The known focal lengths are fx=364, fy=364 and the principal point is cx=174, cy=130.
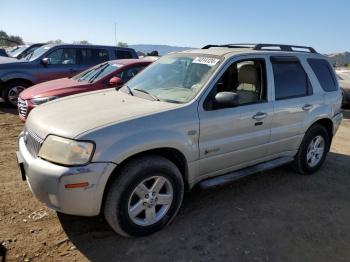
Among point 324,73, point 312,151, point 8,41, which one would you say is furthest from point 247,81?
point 8,41

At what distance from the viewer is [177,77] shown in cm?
426

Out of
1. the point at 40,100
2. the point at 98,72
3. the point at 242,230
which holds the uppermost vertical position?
the point at 98,72

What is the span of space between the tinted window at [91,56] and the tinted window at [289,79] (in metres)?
6.84

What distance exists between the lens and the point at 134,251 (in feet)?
10.8

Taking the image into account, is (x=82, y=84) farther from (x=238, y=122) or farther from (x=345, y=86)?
(x=345, y=86)

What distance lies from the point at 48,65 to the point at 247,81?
6.83 m

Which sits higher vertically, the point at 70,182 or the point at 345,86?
the point at 70,182

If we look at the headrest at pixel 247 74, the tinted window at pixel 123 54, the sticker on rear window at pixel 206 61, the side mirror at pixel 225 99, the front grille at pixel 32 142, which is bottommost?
the front grille at pixel 32 142

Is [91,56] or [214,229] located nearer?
[214,229]

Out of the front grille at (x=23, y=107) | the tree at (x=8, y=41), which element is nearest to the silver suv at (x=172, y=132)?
the front grille at (x=23, y=107)

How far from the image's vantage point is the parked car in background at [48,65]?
9.45m

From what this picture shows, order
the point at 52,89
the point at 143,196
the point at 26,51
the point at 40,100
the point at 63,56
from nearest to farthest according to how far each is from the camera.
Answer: the point at 143,196 → the point at 40,100 → the point at 52,89 → the point at 63,56 → the point at 26,51

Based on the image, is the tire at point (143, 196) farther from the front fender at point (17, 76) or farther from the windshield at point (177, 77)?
the front fender at point (17, 76)

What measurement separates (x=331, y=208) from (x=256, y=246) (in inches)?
57.8
